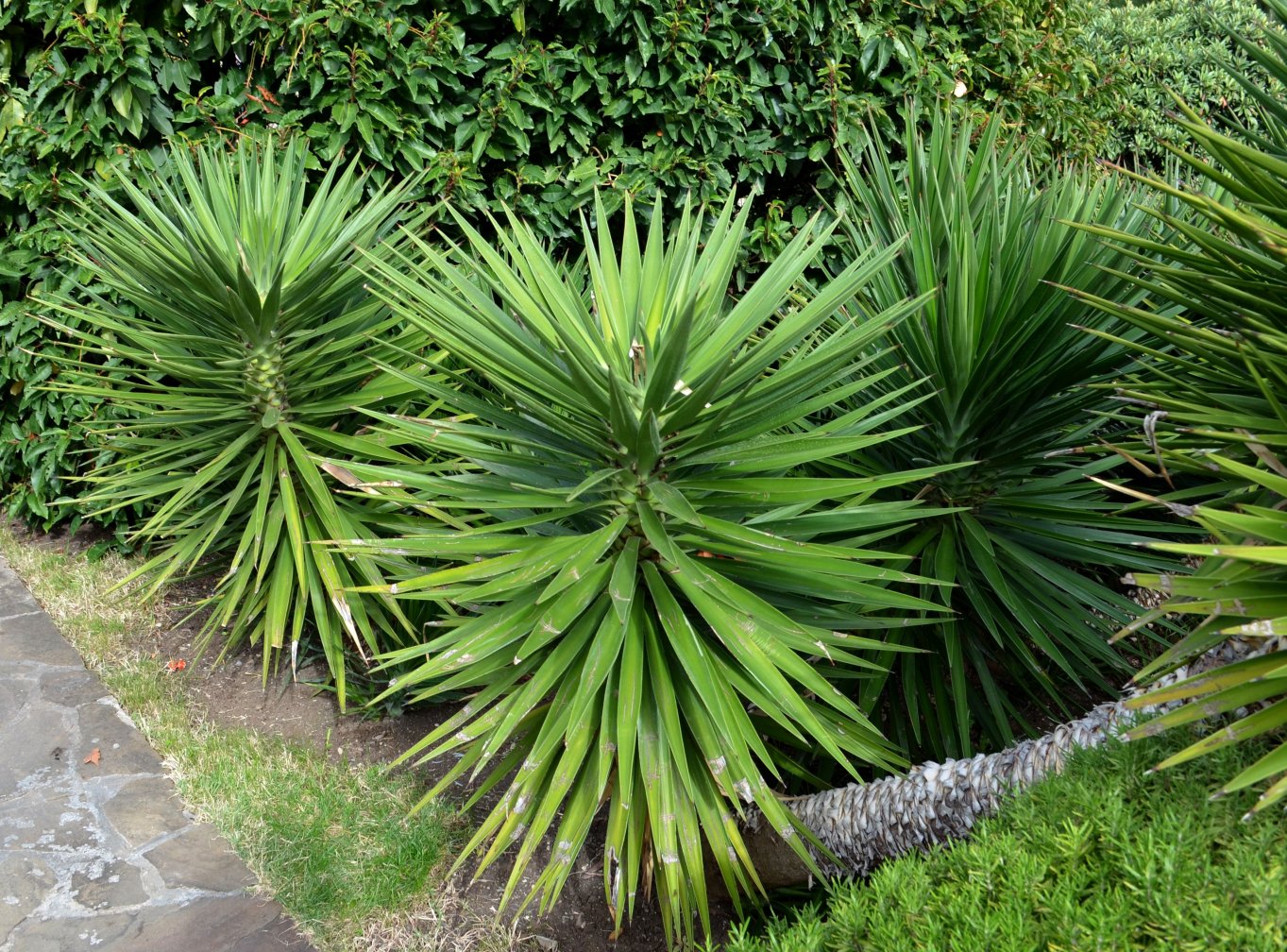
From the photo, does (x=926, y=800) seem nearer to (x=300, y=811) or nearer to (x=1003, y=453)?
(x=1003, y=453)

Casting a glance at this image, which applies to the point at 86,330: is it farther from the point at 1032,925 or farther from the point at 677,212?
the point at 1032,925

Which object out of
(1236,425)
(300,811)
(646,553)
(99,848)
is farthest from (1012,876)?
(99,848)

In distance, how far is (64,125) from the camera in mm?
4266

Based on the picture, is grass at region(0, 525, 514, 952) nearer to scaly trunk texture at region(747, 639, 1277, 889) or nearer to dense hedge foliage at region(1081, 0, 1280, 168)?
scaly trunk texture at region(747, 639, 1277, 889)

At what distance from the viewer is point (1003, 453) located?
2.87 metres

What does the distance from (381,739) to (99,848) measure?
0.90m

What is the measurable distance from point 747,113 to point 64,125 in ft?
9.49

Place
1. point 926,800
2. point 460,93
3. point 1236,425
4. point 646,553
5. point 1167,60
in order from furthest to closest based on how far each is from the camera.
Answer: point 1167,60 < point 460,93 < point 646,553 < point 926,800 < point 1236,425

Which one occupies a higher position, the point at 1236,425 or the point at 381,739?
the point at 1236,425

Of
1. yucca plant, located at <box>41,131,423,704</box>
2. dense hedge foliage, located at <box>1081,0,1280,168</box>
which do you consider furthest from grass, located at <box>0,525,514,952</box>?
dense hedge foliage, located at <box>1081,0,1280,168</box>

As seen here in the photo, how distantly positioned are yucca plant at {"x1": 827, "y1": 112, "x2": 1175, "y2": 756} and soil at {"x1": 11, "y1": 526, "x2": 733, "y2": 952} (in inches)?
39.9

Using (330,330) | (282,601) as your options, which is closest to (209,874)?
(282,601)

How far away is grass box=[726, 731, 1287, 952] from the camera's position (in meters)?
1.49

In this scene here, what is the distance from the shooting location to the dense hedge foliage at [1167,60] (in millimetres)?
7078
